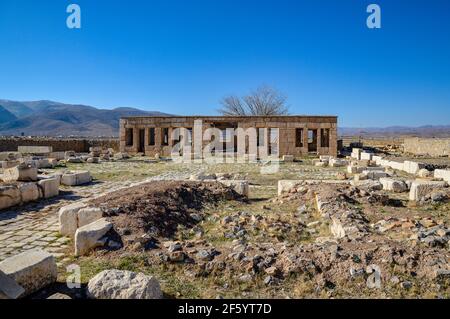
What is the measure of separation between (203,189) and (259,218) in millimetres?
3215

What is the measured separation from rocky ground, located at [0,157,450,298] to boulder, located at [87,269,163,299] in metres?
0.31

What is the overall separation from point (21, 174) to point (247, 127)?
20676 millimetres

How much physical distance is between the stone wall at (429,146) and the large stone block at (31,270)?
31.6 metres

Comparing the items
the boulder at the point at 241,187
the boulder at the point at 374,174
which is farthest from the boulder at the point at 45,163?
the boulder at the point at 374,174

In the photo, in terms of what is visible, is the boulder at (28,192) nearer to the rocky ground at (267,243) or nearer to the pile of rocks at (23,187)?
the pile of rocks at (23,187)

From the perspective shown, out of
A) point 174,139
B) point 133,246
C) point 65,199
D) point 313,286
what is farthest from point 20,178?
point 174,139

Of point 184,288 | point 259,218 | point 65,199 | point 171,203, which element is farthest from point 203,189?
point 184,288

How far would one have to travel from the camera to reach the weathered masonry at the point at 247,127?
2898 cm

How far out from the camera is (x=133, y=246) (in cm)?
526

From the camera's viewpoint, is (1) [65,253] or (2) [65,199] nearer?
(1) [65,253]

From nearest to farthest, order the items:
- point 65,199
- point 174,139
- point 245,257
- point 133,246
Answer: point 245,257
point 133,246
point 65,199
point 174,139

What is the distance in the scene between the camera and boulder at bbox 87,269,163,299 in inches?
146
